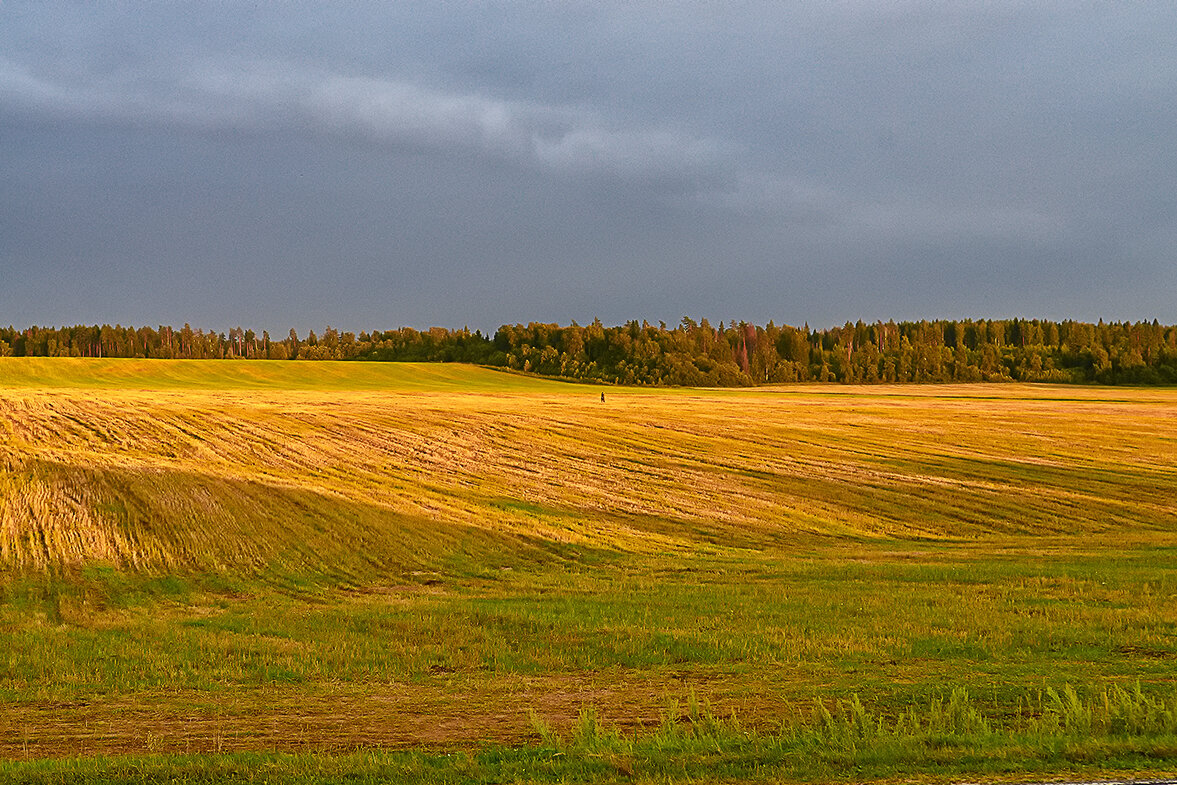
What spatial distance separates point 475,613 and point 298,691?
17.0ft

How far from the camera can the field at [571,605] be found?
893cm

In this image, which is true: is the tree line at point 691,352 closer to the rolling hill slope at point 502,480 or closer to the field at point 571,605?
the rolling hill slope at point 502,480

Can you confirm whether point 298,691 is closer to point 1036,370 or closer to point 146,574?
point 146,574

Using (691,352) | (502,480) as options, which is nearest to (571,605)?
(502,480)

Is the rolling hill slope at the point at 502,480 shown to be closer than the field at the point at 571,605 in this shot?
No

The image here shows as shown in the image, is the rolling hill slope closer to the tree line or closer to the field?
the field

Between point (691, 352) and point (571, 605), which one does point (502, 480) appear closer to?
point (571, 605)

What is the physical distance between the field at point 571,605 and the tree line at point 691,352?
93397mm

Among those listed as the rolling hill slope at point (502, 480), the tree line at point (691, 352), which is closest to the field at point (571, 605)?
the rolling hill slope at point (502, 480)

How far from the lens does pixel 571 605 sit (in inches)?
701

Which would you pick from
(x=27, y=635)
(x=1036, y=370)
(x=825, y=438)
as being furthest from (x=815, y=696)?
(x=1036, y=370)

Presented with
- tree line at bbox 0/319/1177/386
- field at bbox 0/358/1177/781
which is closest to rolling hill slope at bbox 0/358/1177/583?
field at bbox 0/358/1177/781

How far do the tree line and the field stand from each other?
9340 cm

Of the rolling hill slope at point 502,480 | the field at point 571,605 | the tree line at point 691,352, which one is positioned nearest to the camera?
the field at point 571,605
